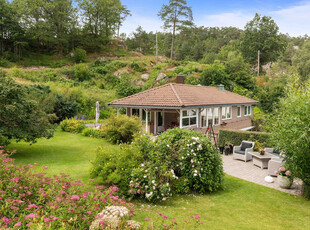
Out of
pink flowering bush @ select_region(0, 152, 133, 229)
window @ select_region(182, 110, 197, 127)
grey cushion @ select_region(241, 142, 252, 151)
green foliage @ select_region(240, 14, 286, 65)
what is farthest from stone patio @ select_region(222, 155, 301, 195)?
green foliage @ select_region(240, 14, 286, 65)

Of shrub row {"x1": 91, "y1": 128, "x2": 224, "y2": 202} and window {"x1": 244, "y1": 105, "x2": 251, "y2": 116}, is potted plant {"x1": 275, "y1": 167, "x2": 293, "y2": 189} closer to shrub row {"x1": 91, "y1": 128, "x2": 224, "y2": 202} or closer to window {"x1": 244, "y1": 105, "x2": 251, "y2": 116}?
shrub row {"x1": 91, "y1": 128, "x2": 224, "y2": 202}

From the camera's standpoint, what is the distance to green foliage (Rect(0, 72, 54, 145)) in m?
9.21

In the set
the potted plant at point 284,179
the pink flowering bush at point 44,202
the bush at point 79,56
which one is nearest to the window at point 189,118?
the potted plant at point 284,179

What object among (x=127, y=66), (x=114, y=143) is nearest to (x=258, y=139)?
(x=114, y=143)

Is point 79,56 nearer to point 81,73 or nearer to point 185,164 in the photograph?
point 81,73

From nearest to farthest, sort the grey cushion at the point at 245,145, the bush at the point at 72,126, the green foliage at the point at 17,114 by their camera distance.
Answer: the green foliage at the point at 17,114 → the grey cushion at the point at 245,145 → the bush at the point at 72,126

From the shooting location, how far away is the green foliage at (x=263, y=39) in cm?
4541

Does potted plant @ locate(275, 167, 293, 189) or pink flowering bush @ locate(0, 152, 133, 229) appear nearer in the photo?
pink flowering bush @ locate(0, 152, 133, 229)

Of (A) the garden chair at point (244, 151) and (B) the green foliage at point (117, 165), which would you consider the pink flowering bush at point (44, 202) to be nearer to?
(B) the green foliage at point (117, 165)

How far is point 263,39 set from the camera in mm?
46062

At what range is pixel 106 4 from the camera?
46094 millimetres

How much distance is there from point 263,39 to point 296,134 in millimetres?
45848

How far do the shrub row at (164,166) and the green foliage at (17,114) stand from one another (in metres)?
4.44

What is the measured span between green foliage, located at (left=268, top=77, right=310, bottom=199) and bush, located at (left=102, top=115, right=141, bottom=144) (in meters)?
8.39
